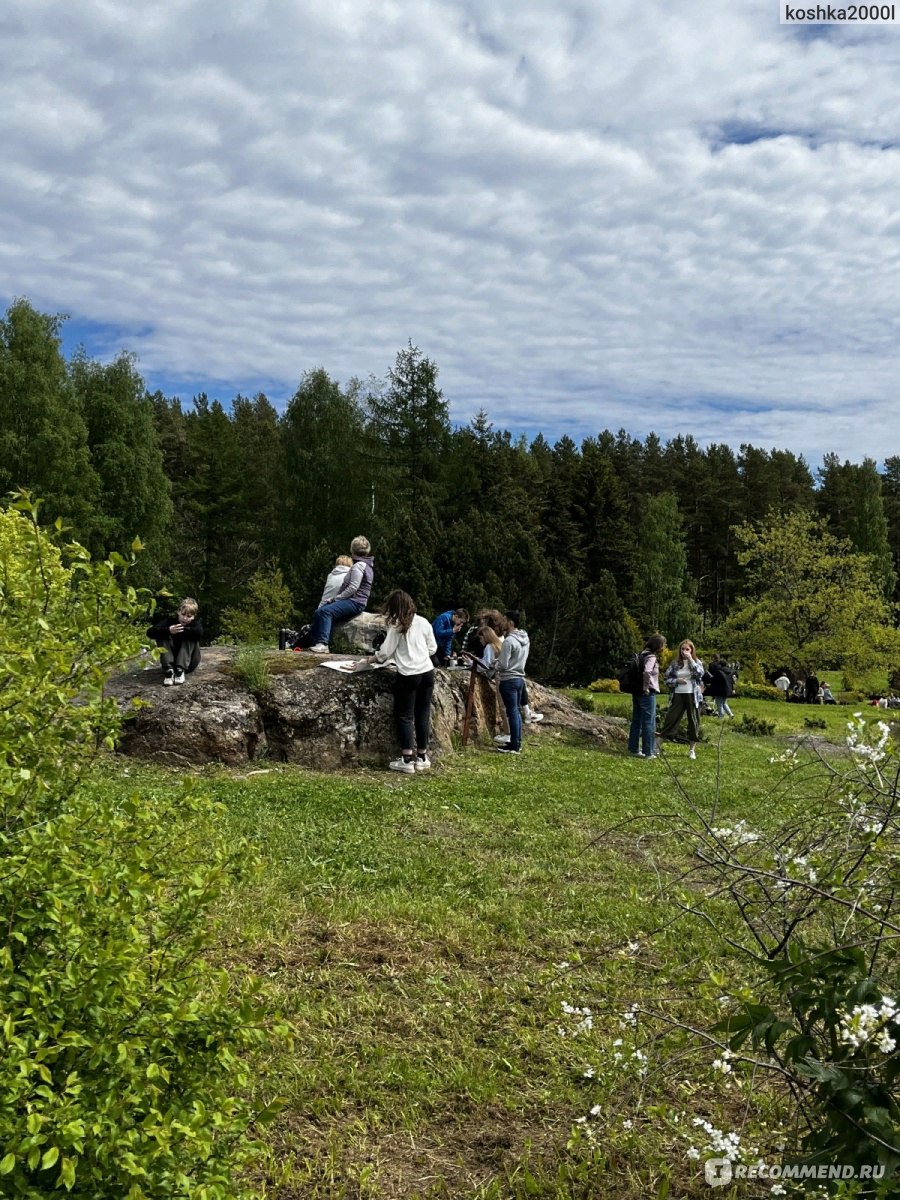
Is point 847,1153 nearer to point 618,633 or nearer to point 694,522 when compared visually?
Result: point 618,633

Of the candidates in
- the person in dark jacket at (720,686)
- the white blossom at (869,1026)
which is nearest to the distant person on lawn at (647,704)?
the person in dark jacket at (720,686)

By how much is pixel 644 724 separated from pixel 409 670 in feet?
17.5

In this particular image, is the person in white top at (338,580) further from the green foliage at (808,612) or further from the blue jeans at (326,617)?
the green foliage at (808,612)

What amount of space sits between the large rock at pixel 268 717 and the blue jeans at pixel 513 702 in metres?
1.43

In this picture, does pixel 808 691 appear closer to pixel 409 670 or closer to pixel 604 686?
pixel 604 686

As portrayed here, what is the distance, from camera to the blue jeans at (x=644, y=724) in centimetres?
1333

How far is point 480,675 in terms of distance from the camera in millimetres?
13203

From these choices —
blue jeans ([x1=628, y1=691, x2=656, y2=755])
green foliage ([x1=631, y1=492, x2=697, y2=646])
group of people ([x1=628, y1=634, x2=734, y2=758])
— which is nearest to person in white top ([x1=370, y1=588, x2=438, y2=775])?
group of people ([x1=628, y1=634, x2=734, y2=758])

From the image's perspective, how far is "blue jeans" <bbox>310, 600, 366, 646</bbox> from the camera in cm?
1164

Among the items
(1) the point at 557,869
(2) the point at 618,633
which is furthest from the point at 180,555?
(1) the point at 557,869

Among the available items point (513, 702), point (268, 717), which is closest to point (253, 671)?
point (268, 717)

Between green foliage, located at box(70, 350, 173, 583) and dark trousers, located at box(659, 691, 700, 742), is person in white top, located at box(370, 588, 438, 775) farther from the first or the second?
green foliage, located at box(70, 350, 173, 583)

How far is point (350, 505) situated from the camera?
38.7m

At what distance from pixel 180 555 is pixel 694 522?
36662mm
